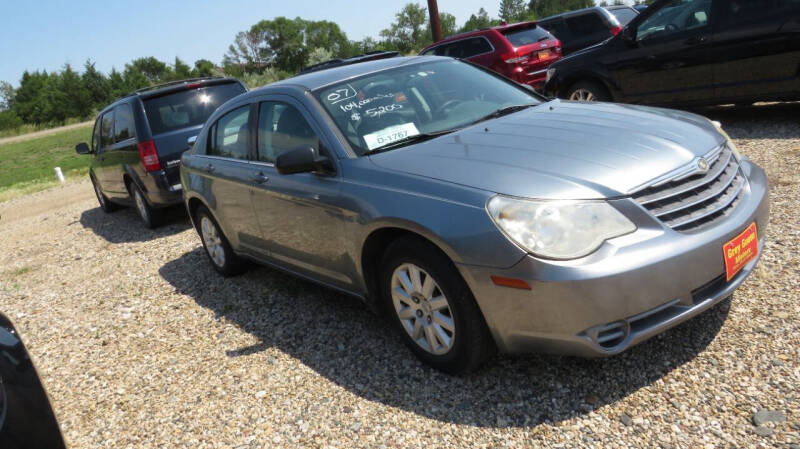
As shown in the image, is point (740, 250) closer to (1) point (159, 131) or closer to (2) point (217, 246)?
(2) point (217, 246)

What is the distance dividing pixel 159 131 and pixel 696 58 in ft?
21.9

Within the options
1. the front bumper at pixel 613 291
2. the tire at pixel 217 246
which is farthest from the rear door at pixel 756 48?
the tire at pixel 217 246

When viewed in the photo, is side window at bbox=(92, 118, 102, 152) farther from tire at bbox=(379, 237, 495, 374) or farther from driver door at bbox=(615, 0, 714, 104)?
tire at bbox=(379, 237, 495, 374)

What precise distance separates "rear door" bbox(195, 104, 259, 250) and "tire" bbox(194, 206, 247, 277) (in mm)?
250

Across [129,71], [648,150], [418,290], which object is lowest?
[418,290]

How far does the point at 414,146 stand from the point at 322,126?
0.62 meters

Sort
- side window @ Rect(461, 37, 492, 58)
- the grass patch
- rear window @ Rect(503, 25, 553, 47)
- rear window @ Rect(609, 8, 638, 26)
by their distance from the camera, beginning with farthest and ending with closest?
the grass patch → rear window @ Rect(609, 8, 638, 26) → side window @ Rect(461, 37, 492, 58) → rear window @ Rect(503, 25, 553, 47)

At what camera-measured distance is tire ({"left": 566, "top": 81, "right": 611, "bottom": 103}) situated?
822cm

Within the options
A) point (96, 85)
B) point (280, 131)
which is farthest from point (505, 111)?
point (96, 85)

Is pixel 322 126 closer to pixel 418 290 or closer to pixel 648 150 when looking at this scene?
pixel 418 290

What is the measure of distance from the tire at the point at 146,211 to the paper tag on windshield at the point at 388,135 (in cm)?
574

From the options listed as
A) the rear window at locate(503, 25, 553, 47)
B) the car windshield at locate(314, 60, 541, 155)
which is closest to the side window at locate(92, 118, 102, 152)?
the rear window at locate(503, 25, 553, 47)

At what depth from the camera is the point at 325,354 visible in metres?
3.79

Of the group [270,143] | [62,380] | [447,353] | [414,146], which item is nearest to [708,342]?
[447,353]
